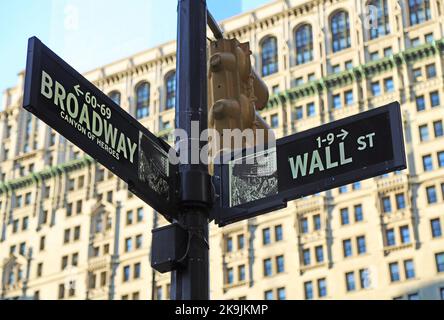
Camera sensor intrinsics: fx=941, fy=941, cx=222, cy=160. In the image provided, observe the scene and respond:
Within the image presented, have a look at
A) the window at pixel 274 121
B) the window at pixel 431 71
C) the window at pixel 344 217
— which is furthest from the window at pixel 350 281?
the window at pixel 431 71

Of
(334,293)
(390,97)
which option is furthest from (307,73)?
(334,293)

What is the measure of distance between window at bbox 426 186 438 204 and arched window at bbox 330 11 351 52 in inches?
738

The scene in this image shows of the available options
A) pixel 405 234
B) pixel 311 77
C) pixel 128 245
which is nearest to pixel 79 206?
pixel 128 245

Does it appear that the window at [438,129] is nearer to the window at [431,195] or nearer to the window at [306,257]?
the window at [431,195]

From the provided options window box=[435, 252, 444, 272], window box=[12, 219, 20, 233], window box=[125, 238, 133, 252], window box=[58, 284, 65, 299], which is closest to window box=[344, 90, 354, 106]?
window box=[435, 252, 444, 272]

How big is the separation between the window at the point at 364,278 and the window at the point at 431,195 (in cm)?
806

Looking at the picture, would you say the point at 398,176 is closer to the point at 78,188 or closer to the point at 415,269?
the point at 415,269

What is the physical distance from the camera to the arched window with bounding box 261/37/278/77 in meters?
94.9

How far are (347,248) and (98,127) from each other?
74082mm

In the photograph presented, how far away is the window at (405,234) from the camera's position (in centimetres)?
7881

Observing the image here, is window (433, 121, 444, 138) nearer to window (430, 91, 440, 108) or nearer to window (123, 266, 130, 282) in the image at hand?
window (430, 91, 440, 108)

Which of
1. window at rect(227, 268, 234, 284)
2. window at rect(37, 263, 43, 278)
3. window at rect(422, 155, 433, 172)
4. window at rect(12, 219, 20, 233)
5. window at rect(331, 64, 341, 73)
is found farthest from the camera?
window at rect(12, 219, 20, 233)

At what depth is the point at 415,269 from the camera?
253ft
